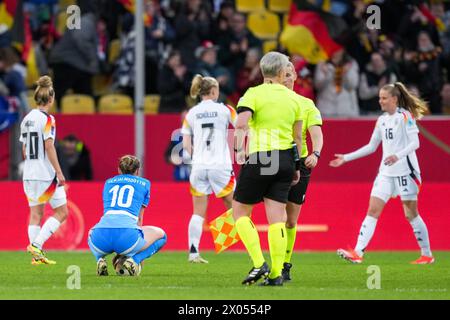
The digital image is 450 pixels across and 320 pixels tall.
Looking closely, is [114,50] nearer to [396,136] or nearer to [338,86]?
[338,86]

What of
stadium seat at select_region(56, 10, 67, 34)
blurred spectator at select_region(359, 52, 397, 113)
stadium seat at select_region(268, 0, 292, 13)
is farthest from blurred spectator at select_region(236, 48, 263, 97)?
stadium seat at select_region(56, 10, 67, 34)

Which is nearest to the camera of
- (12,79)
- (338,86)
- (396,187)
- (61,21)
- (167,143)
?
(396,187)

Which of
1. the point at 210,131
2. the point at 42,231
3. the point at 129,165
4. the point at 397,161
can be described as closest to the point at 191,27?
the point at 210,131

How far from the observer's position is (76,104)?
69.1 feet

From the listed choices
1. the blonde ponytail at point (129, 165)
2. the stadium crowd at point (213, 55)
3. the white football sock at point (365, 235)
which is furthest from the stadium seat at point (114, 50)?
the blonde ponytail at point (129, 165)

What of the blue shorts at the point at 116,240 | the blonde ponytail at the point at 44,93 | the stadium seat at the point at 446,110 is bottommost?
the blue shorts at the point at 116,240

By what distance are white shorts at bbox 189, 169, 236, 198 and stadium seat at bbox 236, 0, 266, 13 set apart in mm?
7513

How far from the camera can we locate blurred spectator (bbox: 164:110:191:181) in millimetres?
20141

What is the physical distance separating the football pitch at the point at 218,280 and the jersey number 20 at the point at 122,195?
29.9 inches

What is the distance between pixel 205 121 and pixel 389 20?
763cm

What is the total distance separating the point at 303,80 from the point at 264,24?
2.58 m

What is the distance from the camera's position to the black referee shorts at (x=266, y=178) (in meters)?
11.5

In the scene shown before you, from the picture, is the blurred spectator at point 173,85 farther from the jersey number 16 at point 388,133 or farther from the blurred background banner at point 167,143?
the jersey number 16 at point 388,133
